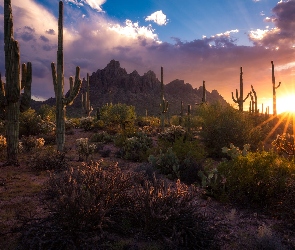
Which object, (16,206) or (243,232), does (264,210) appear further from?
(16,206)

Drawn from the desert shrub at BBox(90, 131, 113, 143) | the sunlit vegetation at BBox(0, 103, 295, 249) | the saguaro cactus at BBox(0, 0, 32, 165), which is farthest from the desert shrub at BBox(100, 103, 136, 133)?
the saguaro cactus at BBox(0, 0, 32, 165)

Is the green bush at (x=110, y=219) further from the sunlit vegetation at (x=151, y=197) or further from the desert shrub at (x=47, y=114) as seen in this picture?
the desert shrub at (x=47, y=114)

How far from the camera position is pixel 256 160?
6625 millimetres

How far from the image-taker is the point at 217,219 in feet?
15.7

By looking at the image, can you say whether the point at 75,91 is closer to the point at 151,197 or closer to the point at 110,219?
the point at 110,219

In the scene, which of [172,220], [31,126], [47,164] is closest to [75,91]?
[47,164]

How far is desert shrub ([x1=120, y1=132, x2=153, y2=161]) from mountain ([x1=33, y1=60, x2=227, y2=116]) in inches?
2544

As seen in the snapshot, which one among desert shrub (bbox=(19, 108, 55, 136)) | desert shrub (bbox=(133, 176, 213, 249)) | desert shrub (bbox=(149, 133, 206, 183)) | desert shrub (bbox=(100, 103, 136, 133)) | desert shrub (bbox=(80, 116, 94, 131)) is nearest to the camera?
desert shrub (bbox=(133, 176, 213, 249))

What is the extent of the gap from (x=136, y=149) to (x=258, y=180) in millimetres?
8110

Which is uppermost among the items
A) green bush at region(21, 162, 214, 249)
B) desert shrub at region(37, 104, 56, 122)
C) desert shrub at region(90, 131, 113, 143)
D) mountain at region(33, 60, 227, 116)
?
mountain at region(33, 60, 227, 116)

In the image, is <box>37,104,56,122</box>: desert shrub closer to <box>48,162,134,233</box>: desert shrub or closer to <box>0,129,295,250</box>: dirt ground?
<box>0,129,295,250</box>: dirt ground

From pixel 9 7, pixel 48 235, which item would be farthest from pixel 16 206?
pixel 9 7

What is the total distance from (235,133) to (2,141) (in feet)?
39.4

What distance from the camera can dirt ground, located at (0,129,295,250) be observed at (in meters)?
4.50
